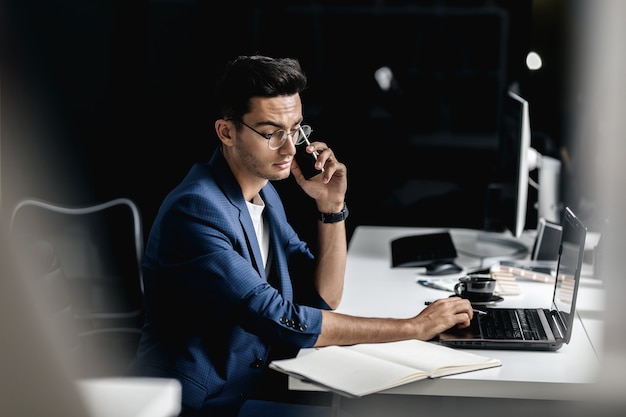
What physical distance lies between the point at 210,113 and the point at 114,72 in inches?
19.8

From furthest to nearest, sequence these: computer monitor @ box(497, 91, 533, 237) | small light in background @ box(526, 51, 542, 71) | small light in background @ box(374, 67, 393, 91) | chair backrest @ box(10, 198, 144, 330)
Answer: small light in background @ box(374, 67, 393, 91) < small light in background @ box(526, 51, 542, 71) < chair backrest @ box(10, 198, 144, 330) < computer monitor @ box(497, 91, 533, 237)

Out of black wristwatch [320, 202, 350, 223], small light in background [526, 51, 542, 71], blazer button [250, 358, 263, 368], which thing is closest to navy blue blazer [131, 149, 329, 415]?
blazer button [250, 358, 263, 368]

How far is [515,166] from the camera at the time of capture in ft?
8.44

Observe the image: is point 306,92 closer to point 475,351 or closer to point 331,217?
point 331,217

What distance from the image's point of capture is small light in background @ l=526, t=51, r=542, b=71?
3.55 m

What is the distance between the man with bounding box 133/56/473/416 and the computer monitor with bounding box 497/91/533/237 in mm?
669

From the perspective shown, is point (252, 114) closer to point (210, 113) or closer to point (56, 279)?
point (56, 279)

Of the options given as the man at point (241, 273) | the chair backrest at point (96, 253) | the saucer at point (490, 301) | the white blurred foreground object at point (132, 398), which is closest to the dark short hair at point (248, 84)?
the man at point (241, 273)

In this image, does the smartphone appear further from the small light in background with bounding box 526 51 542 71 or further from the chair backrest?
the small light in background with bounding box 526 51 542 71

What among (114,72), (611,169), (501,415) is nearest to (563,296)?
(501,415)

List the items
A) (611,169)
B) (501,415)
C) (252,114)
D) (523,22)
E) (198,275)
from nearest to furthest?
(611,169) < (198,275) < (252,114) < (501,415) < (523,22)

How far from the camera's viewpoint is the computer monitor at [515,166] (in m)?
2.51

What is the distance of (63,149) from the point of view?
148 inches

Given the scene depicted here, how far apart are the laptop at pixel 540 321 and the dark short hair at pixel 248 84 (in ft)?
2.40
